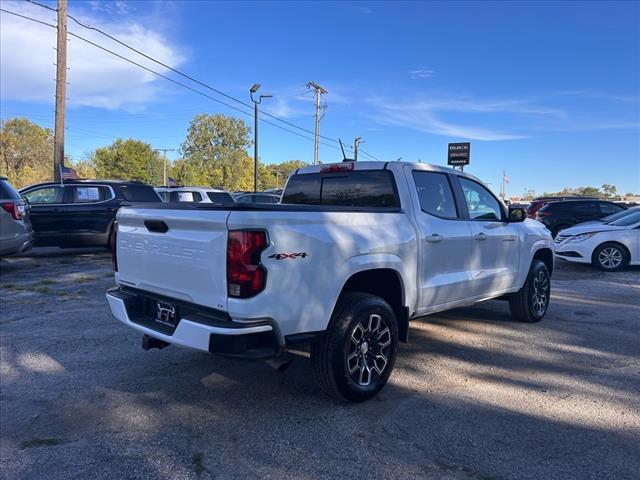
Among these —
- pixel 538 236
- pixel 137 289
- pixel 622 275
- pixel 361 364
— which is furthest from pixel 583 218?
pixel 137 289

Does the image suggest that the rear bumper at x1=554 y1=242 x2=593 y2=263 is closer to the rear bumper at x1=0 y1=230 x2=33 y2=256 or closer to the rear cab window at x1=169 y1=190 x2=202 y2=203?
the rear cab window at x1=169 y1=190 x2=202 y2=203

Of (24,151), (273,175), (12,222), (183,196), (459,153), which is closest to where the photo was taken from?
(12,222)

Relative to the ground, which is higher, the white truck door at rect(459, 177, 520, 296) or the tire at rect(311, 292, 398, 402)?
the white truck door at rect(459, 177, 520, 296)

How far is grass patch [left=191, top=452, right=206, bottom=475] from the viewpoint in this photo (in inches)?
109

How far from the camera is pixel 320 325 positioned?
10.8 ft

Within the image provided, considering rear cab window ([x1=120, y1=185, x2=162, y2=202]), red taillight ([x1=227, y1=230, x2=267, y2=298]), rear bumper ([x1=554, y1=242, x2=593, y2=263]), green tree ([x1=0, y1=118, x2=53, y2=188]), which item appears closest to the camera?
red taillight ([x1=227, y1=230, x2=267, y2=298])

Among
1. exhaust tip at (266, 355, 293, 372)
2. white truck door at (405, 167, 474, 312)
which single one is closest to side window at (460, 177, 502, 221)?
white truck door at (405, 167, 474, 312)

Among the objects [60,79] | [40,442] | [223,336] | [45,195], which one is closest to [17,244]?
[45,195]

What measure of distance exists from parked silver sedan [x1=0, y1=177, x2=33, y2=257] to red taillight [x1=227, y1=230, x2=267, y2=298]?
722 cm

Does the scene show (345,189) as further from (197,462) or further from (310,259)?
(197,462)

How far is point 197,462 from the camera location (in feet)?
9.34

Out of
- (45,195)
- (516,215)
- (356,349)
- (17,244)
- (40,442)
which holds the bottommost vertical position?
(40,442)

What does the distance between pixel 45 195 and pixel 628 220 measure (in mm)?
13324

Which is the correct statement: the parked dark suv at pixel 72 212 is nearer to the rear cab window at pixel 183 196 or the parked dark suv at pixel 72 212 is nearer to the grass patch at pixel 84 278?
the grass patch at pixel 84 278
